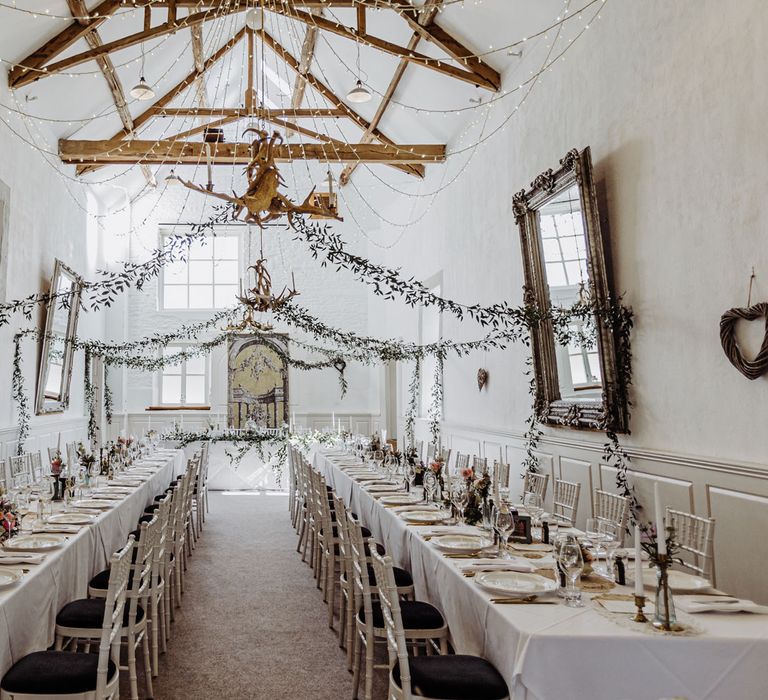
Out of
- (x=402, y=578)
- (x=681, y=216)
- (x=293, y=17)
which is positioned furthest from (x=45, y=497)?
(x=293, y=17)

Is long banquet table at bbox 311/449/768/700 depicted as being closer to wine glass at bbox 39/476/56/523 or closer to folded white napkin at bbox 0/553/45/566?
folded white napkin at bbox 0/553/45/566

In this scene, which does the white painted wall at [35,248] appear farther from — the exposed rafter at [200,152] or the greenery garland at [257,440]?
the greenery garland at [257,440]

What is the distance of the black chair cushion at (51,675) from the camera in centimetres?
262

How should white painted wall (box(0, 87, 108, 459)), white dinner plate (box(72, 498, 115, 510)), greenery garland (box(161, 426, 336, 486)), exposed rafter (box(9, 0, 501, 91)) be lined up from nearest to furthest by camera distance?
1. white dinner plate (box(72, 498, 115, 510))
2. exposed rafter (box(9, 0, 501, 91))
3. white painted wall (box(0, 87, 108, 459))
4. greenery garland (box(161, 426, 336, 486))

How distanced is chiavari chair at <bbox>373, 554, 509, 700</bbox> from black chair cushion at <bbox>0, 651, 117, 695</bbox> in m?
1.17

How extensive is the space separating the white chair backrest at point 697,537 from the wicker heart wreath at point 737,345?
38.1 inches

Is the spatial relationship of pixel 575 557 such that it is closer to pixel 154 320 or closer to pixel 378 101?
pixel 378 101

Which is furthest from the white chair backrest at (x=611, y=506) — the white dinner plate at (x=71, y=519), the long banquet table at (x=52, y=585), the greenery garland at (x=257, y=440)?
the greenery garland at (x=257, y=440)

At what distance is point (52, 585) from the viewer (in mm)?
3324

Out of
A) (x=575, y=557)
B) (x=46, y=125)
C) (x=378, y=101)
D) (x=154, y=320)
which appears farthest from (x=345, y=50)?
(x=575, y=557)

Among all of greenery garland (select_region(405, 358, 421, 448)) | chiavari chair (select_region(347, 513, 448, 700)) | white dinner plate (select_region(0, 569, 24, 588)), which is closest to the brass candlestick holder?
chiavari chair (select_region(347, 513, 448, 700))

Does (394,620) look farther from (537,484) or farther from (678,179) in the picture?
(678,179)

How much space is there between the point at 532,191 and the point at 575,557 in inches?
181

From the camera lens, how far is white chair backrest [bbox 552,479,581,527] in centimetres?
485
